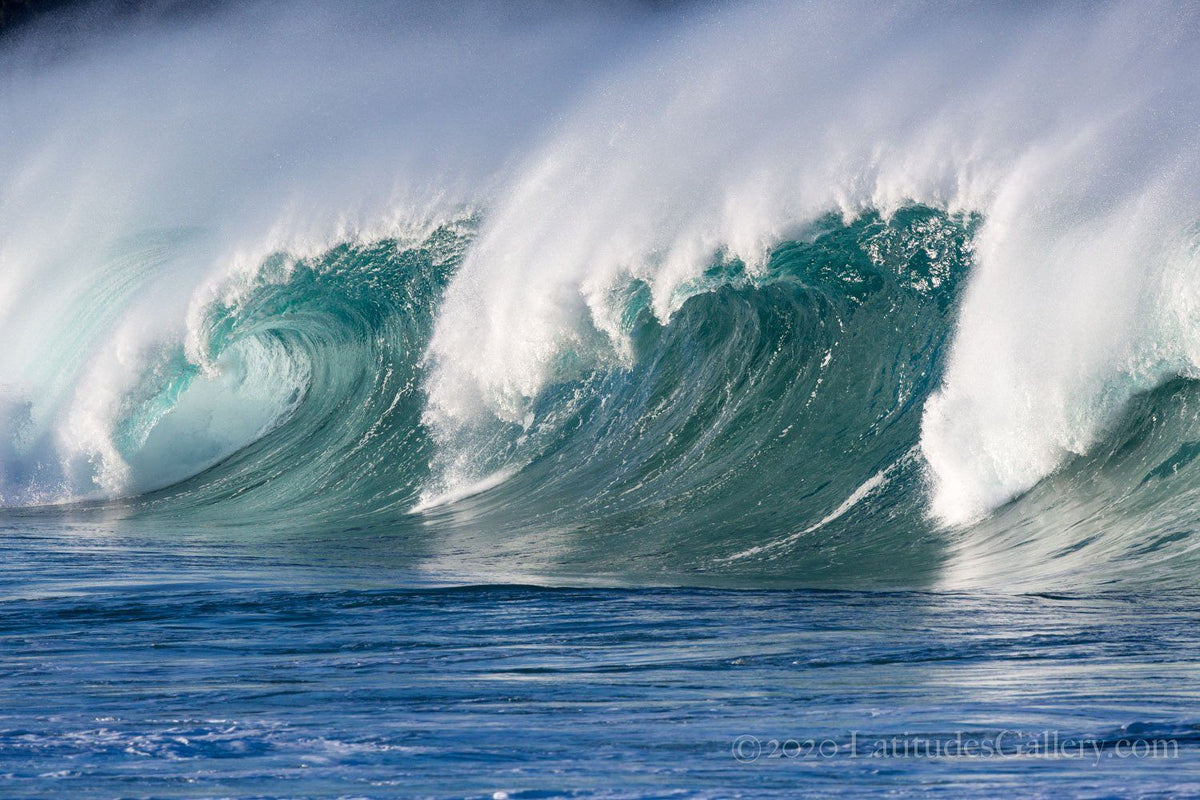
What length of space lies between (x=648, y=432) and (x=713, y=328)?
113 cm

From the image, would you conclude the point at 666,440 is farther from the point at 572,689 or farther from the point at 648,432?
the point at 572,689

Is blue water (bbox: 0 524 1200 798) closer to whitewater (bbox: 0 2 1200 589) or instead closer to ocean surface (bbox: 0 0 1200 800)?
ocean surface (bbox: 0 0 1200 800)

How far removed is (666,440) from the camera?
394 inches

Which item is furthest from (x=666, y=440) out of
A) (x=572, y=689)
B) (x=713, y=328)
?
(x=572, y=689)

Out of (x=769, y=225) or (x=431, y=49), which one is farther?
(x=431, y=49)

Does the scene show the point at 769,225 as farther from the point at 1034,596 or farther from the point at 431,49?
the point at 431,49

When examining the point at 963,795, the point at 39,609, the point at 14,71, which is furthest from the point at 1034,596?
the point at 14,71

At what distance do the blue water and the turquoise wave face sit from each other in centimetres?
113

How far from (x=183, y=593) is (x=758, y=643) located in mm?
2533

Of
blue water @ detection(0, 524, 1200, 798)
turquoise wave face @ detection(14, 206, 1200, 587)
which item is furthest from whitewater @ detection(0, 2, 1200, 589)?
blue water @ detection(0, 524, 1200, 798)

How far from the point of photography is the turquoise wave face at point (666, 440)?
24.3 feet

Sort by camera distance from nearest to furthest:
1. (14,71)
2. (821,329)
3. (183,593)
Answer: (183,593) → (821,329) → (14,71)

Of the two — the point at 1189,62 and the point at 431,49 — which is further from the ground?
the point at 431,49

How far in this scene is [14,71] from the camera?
26.2 m
